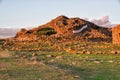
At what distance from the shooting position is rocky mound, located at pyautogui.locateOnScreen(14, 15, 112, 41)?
59.6 meters

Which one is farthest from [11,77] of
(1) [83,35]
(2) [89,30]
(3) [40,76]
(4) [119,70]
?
(2) [89,30]

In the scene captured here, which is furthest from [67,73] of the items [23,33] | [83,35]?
[23,33]

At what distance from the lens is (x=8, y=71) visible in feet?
55.4

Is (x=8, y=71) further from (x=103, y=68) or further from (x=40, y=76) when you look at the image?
(x=103, y=68)

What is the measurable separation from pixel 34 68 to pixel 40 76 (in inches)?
86.7

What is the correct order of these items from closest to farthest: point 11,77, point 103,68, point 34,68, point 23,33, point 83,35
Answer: point 11,77
point 34,68
point 103,68
point 83,35
point 23,33

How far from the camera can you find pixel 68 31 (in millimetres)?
62219

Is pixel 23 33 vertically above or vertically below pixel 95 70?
above

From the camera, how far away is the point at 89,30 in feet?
208

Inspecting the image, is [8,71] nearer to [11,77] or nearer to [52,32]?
[11,77]

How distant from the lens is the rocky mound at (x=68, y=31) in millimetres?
59594

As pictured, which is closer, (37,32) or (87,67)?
(87,67)

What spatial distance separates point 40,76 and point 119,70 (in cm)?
493

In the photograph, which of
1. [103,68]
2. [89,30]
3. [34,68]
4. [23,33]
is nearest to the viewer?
[34,68]
